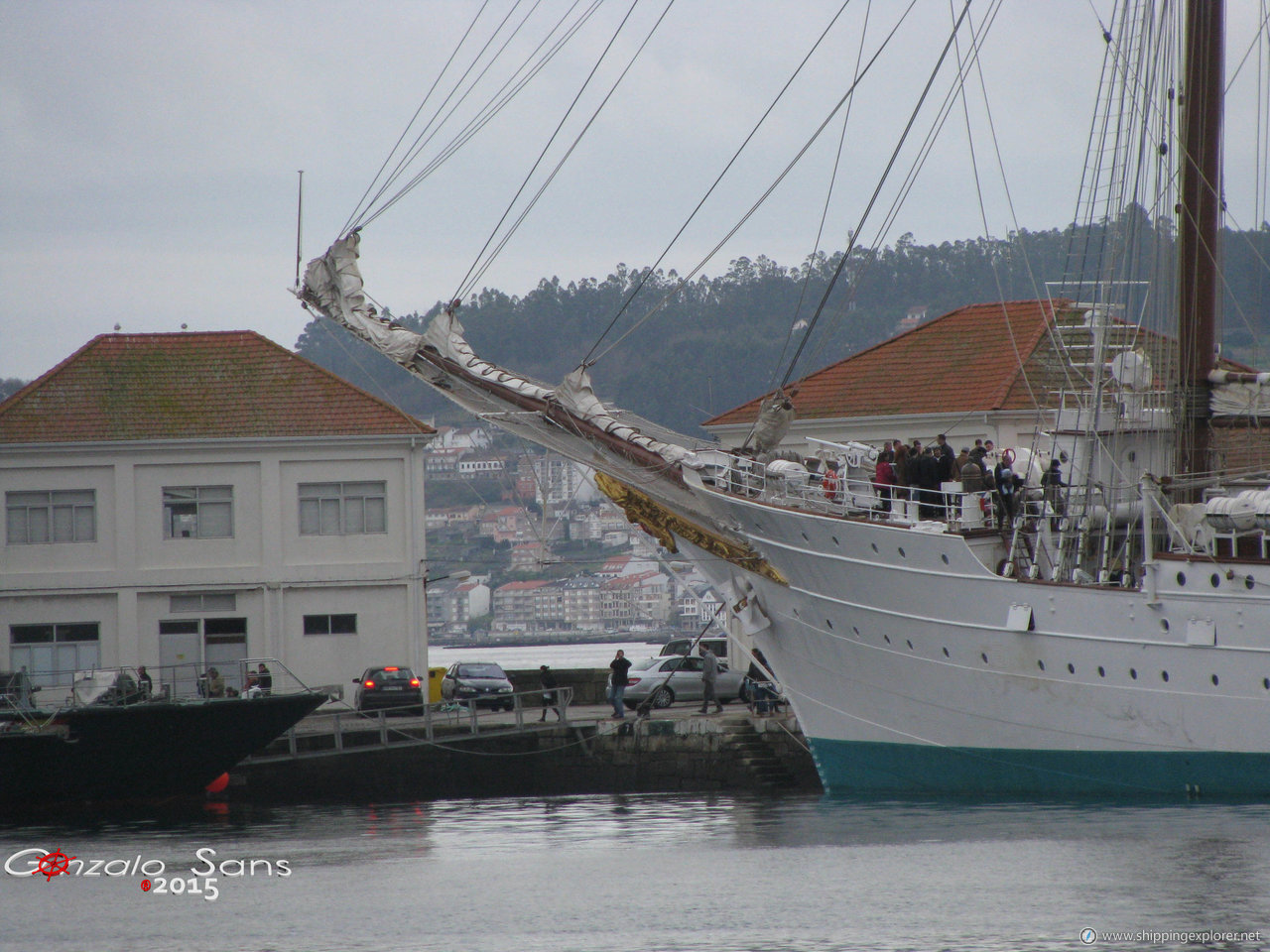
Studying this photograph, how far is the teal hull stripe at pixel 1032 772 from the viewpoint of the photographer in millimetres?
23250

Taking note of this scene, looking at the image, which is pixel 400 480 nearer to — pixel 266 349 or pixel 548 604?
pixel 266 349

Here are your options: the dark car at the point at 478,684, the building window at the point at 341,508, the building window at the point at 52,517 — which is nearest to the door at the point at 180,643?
the building window at the point at 52,517

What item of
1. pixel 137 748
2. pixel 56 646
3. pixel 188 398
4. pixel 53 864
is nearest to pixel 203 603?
pixel 56 646

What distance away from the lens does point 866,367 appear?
4275cm

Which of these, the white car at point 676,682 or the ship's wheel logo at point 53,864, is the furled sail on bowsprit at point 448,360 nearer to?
the white car at point 676,682

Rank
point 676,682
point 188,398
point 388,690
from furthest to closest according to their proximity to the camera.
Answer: point 188,398, point 388,690, point 676,682

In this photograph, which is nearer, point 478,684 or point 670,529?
point 670,529

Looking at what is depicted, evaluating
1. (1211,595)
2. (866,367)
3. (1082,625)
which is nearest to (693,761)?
(1082,625)

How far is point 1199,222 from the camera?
25562mm

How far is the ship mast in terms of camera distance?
25.5 metres

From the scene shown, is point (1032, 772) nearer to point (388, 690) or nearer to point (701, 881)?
point (701, 881)

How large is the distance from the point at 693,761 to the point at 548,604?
12090 centimetres

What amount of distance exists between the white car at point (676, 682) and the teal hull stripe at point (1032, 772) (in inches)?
251

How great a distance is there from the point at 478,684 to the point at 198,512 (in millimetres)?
7588
